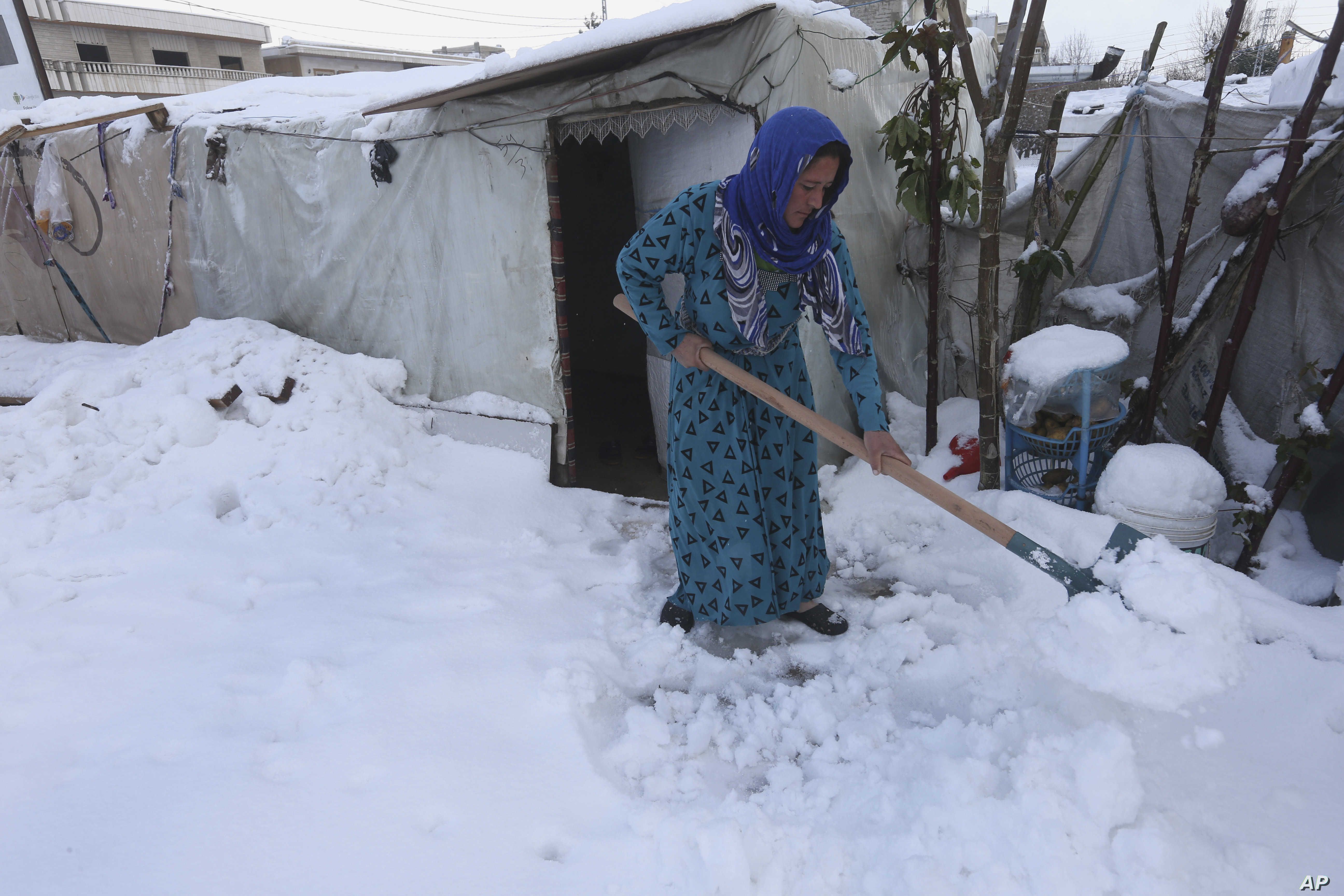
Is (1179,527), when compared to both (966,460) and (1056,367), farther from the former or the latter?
(966,460)

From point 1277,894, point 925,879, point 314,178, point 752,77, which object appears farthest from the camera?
point 314,178

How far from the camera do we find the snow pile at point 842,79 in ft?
11.4

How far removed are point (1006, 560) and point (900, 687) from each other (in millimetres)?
905

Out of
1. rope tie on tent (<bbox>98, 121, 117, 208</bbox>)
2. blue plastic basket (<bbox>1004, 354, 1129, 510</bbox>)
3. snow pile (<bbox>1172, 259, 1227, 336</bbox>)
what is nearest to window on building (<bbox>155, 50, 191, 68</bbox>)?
rope tie on tent (<bbox>98, 121, 117, 208</bbox>)

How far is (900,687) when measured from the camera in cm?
235

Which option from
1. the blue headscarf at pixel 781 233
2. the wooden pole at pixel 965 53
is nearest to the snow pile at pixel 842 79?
the wooden pole at pixel 965 53

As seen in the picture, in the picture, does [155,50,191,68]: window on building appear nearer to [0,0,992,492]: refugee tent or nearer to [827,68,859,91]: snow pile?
[0,0,992,492]: refugee tent

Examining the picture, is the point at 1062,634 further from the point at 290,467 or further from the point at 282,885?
the point at 290,467

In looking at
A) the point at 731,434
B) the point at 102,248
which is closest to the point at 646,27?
the point at 731,434

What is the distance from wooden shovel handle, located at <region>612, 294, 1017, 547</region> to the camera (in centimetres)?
200

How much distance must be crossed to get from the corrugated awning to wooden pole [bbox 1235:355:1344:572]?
266 cm

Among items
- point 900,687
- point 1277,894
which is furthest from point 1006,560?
point 1277,894

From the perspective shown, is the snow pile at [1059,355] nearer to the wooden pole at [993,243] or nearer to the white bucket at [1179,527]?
the wooden pole at [993,243]

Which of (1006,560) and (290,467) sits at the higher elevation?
(290,467)
